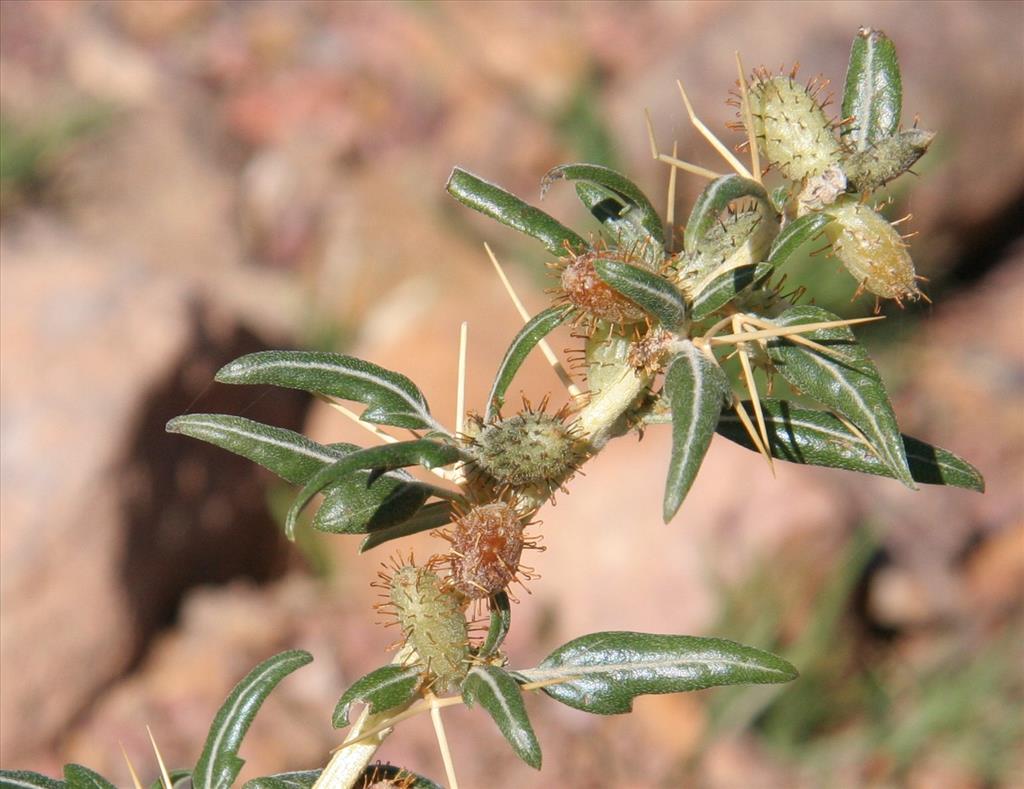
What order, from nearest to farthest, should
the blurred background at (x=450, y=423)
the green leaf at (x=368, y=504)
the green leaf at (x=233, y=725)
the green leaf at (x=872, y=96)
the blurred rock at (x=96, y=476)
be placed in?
the green leaf at (x=368, y=504) < the green leaf at (x=872, y=96) < the green leaf at (x=233, y=725) < the blurred rock at (x=96, y=476) < the blurred background at (x=450, y=423)

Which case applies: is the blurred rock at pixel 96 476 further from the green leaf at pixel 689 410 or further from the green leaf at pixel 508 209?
the green leaf at pixel 689 410

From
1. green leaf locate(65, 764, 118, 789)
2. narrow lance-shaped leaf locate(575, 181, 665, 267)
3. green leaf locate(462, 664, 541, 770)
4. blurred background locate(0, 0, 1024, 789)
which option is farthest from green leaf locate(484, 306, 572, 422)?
blurred background locate(0, 0, 1024, 789)

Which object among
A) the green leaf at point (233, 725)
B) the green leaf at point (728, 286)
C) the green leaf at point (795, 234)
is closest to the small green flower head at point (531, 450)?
the green leaf at point (728, 286)

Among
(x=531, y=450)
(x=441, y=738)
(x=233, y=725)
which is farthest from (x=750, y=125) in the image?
(x=233, y=725)

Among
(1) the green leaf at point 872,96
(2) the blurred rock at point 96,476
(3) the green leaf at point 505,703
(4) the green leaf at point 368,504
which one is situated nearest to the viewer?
(3) the green leaf at point 505,703

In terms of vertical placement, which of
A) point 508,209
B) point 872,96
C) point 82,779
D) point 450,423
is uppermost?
point 450,423

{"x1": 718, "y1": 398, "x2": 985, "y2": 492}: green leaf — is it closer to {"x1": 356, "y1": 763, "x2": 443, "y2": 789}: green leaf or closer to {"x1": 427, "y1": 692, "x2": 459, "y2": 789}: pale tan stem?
{"x1": 427, "y1": 692, "x2": 459, "y2": 789}: pale tan stem

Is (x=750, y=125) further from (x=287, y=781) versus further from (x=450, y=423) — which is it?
(x=450, y=423)
